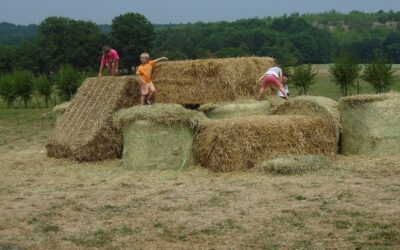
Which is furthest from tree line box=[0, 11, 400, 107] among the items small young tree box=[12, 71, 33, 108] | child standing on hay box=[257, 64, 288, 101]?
child standing on hay box=[257, 64, 288, 101]

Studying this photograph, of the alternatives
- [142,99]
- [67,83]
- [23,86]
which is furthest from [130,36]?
[142,99]

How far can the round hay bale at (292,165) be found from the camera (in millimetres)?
9977

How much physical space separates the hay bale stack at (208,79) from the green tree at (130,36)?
194 feet

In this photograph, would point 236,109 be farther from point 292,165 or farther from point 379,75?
point 379,75

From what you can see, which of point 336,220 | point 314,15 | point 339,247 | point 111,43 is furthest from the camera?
point 314,15

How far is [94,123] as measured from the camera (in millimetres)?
12789

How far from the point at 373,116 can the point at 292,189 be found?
11.7 ft

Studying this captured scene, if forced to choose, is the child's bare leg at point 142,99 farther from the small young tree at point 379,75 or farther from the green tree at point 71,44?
the green tree at point 71,44

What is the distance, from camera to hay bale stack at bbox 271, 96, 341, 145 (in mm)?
11758

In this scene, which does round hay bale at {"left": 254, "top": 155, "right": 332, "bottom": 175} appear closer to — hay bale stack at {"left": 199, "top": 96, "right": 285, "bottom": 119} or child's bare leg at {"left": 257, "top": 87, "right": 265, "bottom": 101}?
hay bale stack at {"left": 199, "top": 96, "right": 285, "bottom": 119}

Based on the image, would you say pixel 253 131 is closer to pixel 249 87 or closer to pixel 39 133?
pixel 249 87

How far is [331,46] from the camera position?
101 meters

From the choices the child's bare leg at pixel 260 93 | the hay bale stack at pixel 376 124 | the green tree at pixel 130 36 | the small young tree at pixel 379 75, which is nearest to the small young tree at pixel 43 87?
the small young tree at pixel 379 75

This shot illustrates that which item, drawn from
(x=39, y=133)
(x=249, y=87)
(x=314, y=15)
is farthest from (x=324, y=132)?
(x=314, y=15)
